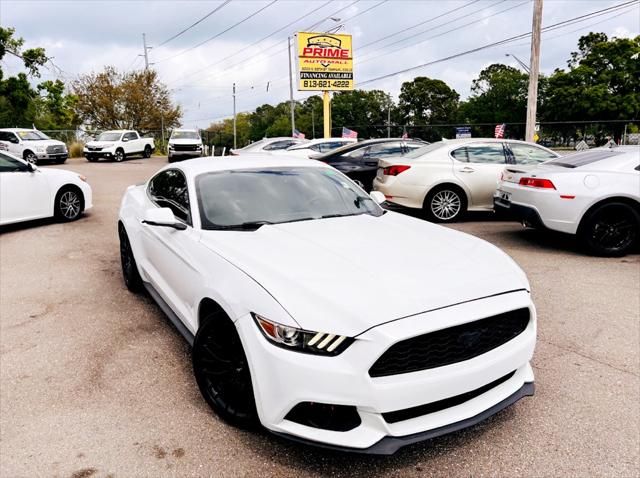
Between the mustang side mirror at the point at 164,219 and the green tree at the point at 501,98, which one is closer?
the mustang side mirror at the point at 164,219

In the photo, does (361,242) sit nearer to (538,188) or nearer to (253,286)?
(253,286)

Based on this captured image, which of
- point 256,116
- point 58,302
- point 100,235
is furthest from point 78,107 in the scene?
point 256,116

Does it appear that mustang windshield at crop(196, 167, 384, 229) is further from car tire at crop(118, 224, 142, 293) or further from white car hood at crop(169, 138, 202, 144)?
white car hood at crop(169, 138, 202, 144)

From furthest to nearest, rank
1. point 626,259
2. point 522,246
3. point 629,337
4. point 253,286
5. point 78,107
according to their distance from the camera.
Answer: point 78,107
point 522,246
point 626,259
point 629,337
point 253,286

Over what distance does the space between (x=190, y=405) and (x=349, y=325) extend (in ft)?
4.79

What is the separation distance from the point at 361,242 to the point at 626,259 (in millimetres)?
5020

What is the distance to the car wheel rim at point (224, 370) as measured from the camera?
8.85 ft

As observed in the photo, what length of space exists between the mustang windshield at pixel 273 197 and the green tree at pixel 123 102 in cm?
4166

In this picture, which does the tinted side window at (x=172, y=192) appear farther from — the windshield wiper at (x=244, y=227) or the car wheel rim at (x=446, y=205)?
the car wheel rim at (x=446, y=205)

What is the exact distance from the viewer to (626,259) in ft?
21.6

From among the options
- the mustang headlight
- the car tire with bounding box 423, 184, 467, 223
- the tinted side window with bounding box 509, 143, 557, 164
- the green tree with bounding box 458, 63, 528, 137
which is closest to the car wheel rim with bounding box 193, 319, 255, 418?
the mustang headlight

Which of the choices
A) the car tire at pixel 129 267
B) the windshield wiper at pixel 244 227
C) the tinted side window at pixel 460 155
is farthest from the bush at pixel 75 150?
the windshield wiper at pixel 244 227

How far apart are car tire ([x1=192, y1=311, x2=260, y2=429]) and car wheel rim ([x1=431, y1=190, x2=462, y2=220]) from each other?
6.84 m

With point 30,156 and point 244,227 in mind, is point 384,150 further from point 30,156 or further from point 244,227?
point 30,156
